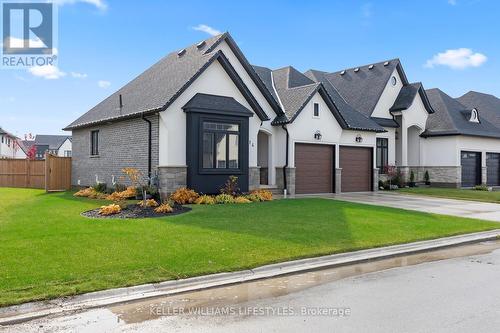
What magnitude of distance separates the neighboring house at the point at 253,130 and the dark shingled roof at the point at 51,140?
193 ft

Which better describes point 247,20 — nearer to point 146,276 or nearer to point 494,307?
point 146,276

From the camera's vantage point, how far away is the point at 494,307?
5.62m

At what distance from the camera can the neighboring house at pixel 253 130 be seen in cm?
1648

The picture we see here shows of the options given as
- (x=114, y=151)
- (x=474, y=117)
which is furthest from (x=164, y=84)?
(x=474, y=117)

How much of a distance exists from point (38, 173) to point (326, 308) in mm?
25335

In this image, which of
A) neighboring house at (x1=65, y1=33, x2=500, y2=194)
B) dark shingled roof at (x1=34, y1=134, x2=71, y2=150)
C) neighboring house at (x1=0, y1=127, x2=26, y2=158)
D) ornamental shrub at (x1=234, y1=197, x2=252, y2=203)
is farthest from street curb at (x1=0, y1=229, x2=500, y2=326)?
dark shingled roof at (x1=34, y1=134, x2=71, y2=150)

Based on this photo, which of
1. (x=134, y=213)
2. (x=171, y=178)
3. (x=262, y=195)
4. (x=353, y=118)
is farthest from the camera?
(x=353, y=118)

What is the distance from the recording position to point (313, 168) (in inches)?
866

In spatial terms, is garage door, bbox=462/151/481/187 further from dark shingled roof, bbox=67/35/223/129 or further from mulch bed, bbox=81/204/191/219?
mulch bed, bbox=81/204/191/219

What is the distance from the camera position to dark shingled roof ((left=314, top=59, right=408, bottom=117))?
93.6 ft

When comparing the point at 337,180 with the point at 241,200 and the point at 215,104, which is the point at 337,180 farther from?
the point at 215,104

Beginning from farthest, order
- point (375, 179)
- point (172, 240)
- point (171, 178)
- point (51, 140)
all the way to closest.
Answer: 1. point (51, 140)
2. point (375, 179)
3. point (171, 178)
4. point (172, 240)

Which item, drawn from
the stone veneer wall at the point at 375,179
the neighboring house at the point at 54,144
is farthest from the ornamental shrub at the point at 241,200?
the neighboring house at the point at 54,144

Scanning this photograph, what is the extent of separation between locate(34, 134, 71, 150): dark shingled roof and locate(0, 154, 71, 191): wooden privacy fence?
170ft
